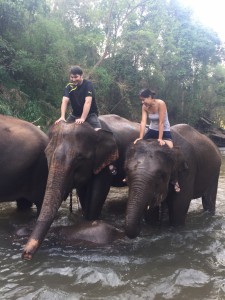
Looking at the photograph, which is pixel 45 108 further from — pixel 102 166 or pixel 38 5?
pixel 102 166

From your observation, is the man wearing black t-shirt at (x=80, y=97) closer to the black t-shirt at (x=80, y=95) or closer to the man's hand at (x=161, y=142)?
the black t-shirt at (x=80, y=95)

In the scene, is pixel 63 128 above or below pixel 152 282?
above

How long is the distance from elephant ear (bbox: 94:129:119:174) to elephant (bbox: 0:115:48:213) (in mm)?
821

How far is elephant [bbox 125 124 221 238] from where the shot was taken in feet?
14.3

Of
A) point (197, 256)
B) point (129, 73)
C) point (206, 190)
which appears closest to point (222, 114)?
point (129, 73)

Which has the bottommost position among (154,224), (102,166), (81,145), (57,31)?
(154,224)

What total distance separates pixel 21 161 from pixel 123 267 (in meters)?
2.07

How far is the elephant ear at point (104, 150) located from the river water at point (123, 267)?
104cm

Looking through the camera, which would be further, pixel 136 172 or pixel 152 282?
pixel 136 172

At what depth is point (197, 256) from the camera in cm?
461

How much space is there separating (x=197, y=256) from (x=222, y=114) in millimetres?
31511

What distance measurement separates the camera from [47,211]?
4.16 meters

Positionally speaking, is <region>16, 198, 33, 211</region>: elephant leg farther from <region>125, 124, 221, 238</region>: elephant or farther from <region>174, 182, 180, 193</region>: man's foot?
<region>174, 182, 180, 193</region>: man's foot

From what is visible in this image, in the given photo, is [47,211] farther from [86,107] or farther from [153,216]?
[153,216]
